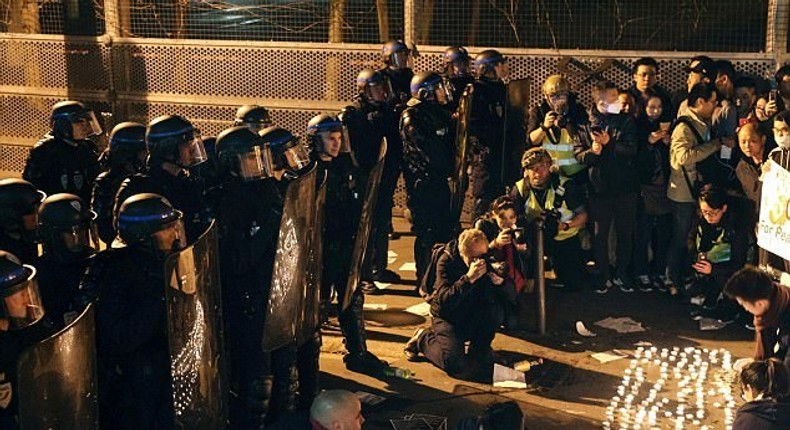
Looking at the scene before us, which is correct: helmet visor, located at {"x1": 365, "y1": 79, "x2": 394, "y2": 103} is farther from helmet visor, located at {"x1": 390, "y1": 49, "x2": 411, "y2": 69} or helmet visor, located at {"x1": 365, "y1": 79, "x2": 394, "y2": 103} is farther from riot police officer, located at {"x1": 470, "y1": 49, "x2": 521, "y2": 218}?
helmet visor, located at {"x1": 390, "y1": 49, "x2": 411, "y2": 69}

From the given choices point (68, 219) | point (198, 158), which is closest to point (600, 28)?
point (198, 158)

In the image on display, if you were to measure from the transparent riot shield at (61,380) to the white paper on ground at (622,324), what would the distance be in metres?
5.95

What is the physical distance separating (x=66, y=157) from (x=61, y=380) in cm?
513

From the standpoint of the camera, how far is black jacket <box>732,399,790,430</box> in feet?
25.6

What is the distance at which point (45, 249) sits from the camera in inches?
299

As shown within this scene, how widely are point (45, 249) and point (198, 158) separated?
1644 mm

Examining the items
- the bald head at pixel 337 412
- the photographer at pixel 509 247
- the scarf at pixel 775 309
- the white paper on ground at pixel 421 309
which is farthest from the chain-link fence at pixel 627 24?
the bald head at pixel 337 412

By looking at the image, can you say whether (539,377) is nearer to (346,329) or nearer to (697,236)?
(346,329)

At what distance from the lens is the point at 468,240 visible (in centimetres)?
1012

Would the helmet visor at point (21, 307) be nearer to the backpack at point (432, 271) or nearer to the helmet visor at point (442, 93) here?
the backpack at point (432, 271)

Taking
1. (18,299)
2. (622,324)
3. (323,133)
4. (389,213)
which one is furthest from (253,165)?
(622,324)

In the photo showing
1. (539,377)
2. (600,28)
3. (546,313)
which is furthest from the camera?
(600,28)

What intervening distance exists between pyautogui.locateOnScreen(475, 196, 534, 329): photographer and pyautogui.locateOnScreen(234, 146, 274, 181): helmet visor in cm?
253

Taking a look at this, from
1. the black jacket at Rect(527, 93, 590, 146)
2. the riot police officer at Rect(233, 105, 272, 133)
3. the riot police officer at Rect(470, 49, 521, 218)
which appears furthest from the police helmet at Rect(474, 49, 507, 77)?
→ the riot police officer at Rect(233, 105, 272, 133)
